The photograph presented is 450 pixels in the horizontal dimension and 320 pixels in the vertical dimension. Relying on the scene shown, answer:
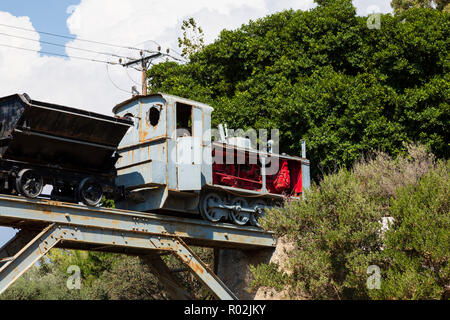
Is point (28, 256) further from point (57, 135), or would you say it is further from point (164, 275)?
point (164, 275)

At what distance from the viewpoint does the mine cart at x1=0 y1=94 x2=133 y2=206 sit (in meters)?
15.2

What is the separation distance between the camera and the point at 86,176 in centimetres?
1675

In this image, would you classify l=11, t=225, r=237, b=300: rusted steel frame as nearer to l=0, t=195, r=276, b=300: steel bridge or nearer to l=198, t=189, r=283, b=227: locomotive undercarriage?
l=0, t=195, r=276, b=300: steel bridge

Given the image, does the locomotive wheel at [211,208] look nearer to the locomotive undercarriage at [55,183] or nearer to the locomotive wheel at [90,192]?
the locomotive undercarriage at [55,183]

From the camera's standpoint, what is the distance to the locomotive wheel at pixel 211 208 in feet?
62.9

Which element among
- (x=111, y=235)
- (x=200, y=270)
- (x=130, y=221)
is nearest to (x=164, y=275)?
(x=200, y=270)

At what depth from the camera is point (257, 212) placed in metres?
20.8

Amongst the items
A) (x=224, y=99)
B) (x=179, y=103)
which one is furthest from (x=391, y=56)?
(x=179, y=103)

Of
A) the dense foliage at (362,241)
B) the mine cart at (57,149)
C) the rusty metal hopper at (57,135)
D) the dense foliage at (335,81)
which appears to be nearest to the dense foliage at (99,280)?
the dense foliage at (362,241)

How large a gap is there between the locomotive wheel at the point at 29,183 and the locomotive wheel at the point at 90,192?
1110mm

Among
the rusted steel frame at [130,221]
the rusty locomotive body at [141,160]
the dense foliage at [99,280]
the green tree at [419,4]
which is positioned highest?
the green tree at [419,4]

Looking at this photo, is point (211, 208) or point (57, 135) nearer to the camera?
point (57, 135)

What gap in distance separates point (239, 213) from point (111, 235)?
4899 millimetres
